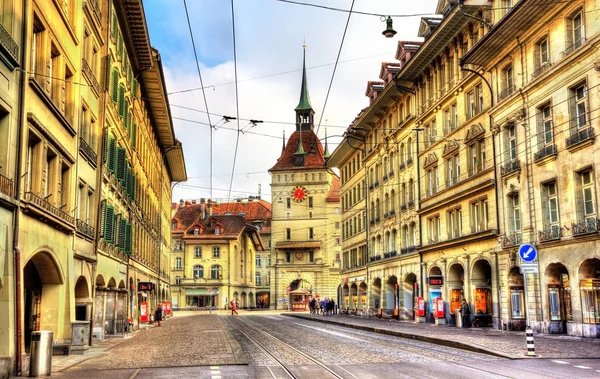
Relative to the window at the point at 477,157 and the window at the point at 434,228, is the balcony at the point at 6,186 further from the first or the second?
the window at the point at 434,228

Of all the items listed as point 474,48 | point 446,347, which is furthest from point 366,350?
point 474,48

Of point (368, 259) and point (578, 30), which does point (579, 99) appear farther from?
point (368, 259)

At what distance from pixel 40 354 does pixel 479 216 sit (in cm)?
2605

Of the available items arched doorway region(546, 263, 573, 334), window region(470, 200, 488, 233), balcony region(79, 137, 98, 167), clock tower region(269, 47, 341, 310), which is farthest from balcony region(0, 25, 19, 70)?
clock tower region(269, 47, 341, 310)

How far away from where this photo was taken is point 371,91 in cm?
6006

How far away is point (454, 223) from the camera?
40750 millimetres

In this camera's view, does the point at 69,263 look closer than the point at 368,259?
Yes

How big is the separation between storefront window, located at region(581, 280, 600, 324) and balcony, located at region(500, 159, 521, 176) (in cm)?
676

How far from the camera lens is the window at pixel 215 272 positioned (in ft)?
347

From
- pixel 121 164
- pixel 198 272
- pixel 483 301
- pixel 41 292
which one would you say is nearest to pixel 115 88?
pixel 121 164

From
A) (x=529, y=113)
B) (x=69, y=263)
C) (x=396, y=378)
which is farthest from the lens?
(x=529, y=113)

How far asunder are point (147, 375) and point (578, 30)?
20646mm

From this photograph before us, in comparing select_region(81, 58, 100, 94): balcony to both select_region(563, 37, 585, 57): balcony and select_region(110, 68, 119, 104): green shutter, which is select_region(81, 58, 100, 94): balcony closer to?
select_region(110, 68, 119, 104): green shutter

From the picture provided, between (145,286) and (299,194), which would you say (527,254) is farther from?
(299,194)
